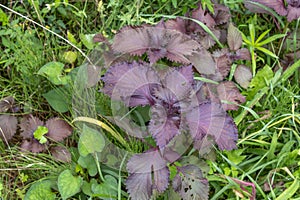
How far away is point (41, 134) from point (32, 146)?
64mm

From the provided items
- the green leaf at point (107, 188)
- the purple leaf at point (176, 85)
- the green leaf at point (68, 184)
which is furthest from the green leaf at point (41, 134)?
the purple leaf at point (176, 85)

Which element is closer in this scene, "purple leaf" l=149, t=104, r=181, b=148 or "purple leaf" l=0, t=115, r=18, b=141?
"purple leaf" l=149, t=104, r=181, b=148

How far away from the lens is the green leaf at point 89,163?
71.0 inches

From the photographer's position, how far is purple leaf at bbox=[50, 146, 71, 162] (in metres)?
1.85

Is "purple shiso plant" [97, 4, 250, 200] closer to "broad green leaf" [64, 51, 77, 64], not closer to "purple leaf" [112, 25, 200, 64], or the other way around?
"purple leaf" [112, 25, 200, 64]

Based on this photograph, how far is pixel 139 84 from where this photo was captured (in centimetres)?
168

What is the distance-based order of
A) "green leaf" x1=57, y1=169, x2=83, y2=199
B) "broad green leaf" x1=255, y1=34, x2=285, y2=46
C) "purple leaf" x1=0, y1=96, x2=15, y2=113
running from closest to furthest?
1. "green leaf" x1=57, y1=169, x2=83, y2=199
2. "purple leaf" x1=0, y1=96, x2=15, y2=113
3. "broad green leaf" x1=255, y1=34, x2=285, y2=46

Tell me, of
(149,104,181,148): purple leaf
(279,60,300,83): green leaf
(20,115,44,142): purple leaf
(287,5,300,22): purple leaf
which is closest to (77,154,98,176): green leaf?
(20,115,44,142): purple leaf

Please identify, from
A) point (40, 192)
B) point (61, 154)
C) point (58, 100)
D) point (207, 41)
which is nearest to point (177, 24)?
point (207, 41)

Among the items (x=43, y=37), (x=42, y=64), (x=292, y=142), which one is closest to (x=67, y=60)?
(x=42, y=64)

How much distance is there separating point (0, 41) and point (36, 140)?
1.81ft

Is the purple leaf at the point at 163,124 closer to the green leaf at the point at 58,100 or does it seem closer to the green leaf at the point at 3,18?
the green leaf at the point at 58,100

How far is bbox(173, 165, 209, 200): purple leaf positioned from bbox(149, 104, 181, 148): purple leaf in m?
0.19

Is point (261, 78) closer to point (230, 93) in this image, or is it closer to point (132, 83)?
point (230, 93)
